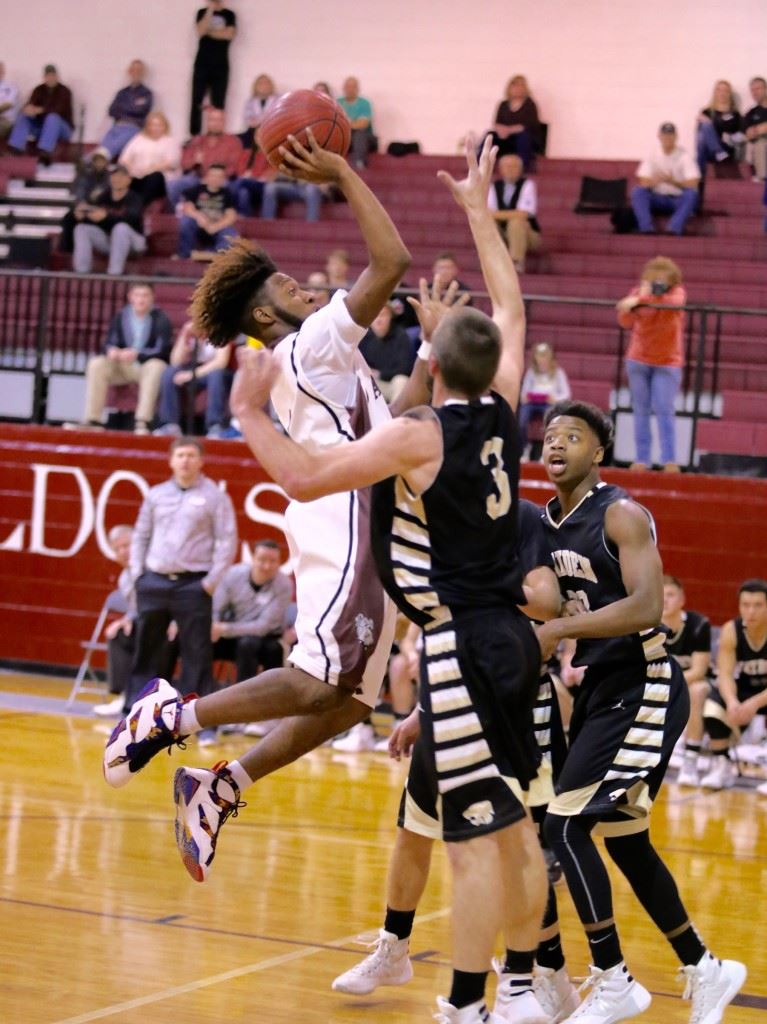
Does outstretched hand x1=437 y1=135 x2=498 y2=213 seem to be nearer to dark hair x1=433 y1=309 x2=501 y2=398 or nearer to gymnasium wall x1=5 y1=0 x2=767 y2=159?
dark hair x1=433 y1=309 x2=501 y2=398

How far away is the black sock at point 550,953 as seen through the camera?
5.20m

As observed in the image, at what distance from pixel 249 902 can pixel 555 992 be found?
1.73 m

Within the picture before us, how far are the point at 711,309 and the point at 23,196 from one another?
1012 cm

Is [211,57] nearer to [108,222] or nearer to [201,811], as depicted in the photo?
[108,222]

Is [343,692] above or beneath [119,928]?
above

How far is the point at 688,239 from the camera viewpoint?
15.8 meters

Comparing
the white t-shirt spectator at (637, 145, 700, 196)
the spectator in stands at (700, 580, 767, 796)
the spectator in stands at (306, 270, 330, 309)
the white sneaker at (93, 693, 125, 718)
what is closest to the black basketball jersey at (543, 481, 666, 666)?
the spectator in stands at (700, 580, 767, 796)

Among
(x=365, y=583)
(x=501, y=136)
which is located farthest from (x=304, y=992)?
(x=501, y=136)

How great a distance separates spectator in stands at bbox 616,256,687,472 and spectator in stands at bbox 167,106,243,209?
7.44 m

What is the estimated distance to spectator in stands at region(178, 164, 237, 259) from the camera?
16913 millimetres

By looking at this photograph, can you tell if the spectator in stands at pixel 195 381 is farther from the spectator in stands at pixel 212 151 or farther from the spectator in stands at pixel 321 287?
the spectator in stands at pixel 212 151

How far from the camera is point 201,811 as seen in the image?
530cm

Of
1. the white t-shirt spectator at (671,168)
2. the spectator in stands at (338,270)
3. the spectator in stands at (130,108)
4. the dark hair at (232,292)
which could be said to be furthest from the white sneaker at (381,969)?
the spectator in stands at (130,108)

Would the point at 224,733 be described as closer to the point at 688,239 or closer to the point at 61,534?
the point at 61,534
